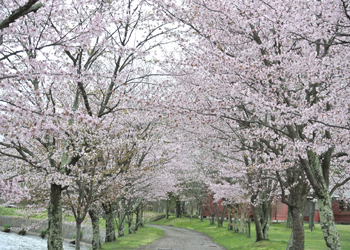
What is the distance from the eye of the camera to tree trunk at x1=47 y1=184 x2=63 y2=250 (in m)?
9.69

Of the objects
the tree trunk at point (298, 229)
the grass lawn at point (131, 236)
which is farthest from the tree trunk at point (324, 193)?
the grass lawn at point (131, 236)

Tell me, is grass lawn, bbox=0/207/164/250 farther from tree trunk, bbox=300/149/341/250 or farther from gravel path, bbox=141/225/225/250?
tree trunk, bbox=300/149/341/250

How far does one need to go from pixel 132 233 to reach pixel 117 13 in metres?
21.9

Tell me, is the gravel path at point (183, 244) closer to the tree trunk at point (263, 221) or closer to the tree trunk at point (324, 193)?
the tree trunk at point (263, 221)

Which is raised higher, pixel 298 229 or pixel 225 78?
pixel 225 78

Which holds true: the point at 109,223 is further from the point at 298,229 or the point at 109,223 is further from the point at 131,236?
the point at 298,229

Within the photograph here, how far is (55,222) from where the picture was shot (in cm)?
981

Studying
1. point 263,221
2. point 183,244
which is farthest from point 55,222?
point 263,221

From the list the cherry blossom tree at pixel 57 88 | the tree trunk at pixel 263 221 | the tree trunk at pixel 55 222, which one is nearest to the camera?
the cherry blossom tree at pixel 57 88

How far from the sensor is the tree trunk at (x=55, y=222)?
969cm

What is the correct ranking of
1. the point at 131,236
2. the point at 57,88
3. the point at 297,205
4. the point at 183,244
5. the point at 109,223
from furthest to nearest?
the point at 131,236 → the point at 183,244 → the point at 109,223 → the point at 297,205 → the point at 57,88

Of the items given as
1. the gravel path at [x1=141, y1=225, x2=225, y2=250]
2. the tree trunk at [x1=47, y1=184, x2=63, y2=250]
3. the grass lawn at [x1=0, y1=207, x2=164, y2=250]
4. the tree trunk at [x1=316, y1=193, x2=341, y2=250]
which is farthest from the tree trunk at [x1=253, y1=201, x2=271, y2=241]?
the tree trunk at [x1=47, y1=184, x2=63, y2=250]

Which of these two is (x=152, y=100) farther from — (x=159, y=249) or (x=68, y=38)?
(x=159, y=249)

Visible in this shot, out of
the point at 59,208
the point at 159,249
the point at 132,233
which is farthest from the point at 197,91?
the point at 132,233
